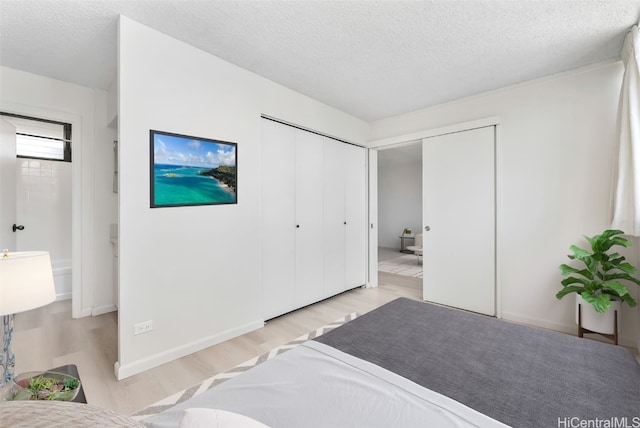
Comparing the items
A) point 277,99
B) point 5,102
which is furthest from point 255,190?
point 5,102

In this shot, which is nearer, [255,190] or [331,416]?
[331,416]

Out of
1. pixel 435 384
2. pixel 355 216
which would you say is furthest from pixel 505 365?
pixel 355 216

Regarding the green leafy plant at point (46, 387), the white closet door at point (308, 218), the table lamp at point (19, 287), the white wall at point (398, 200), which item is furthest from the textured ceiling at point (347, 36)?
the white wall at point (398, 200)

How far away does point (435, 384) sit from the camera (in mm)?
1122

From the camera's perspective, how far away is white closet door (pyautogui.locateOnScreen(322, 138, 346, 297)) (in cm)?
385

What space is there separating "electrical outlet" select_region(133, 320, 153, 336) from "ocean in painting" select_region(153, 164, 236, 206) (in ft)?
3.10

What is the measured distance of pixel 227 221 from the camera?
8.93ft

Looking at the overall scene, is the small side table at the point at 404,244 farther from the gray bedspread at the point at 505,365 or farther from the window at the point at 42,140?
the window at the point at 42,140

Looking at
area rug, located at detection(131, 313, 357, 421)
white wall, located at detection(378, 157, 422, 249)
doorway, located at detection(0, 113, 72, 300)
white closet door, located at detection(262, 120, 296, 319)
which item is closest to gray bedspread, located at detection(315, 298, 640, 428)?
area rug, located at detection(131, 313, 357, 421)

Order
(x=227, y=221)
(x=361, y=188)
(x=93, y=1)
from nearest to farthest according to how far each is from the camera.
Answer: (x=93, y=1) → (x=227, y=221) → (x=361, y=188)

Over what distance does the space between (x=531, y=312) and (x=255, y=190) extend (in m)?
3.29

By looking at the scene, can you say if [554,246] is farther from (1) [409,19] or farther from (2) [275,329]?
(2) [275,329]

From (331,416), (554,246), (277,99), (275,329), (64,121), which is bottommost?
(275,329)

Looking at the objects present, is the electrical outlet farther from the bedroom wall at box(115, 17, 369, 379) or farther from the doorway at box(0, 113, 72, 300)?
the doorway at box(0, 113, 72, 300)
